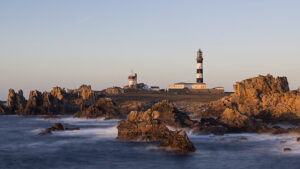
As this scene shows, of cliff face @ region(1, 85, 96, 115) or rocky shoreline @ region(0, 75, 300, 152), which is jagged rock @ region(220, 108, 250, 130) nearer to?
rocky shoreline @ region(0, 75, 300, 152)

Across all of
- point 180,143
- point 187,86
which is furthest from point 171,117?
point 187,86

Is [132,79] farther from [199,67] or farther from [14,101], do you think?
[14,101]

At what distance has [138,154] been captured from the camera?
99.2ft

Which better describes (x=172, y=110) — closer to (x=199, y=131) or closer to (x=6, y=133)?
(x=199, y=131)

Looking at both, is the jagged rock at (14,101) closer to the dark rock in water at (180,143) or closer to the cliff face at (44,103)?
the cliff face at (44,103)

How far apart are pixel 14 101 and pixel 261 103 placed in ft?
200

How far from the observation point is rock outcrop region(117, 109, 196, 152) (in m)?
30.2

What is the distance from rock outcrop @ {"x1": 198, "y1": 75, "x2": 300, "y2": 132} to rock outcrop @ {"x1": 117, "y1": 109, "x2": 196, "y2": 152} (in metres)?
9.90

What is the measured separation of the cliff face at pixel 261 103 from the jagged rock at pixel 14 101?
159ft

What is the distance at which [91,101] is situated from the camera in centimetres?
9406

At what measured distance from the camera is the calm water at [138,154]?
26.9 metres

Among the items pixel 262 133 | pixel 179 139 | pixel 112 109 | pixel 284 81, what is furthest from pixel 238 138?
pixel 112 109

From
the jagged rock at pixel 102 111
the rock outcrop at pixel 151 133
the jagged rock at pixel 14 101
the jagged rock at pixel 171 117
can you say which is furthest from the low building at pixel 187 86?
the rock outcrop at pixel 151 133

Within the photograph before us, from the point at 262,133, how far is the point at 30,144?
2405 centimetres
